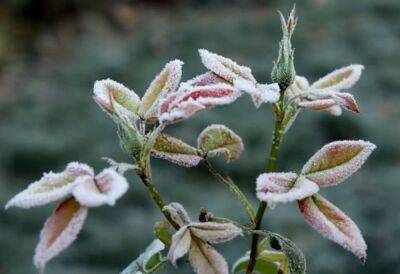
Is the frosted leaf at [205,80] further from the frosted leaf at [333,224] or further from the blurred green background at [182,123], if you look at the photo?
the blurred green background at [182,123]

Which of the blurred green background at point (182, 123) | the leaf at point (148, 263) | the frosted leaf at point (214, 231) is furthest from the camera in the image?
the blurred green background at point (182, 123)

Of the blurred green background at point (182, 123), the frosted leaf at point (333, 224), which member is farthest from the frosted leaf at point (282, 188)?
the blurred green background at point (182, 123)

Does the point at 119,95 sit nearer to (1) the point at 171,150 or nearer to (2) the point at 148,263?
(1) the point at 171,150

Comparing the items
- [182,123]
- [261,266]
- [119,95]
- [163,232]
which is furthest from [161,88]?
[182,123]

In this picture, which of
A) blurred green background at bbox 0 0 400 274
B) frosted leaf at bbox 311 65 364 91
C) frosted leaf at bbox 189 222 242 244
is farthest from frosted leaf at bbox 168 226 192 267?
blurred green background at bbox 0 0 400 274

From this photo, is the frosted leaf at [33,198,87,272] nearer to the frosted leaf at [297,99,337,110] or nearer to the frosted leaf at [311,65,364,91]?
the frosted leaf at [297,99,337,110]

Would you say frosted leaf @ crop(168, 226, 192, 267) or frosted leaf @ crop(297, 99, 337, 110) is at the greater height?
frosted leaf @ crop(297, 99, 337, 110)
